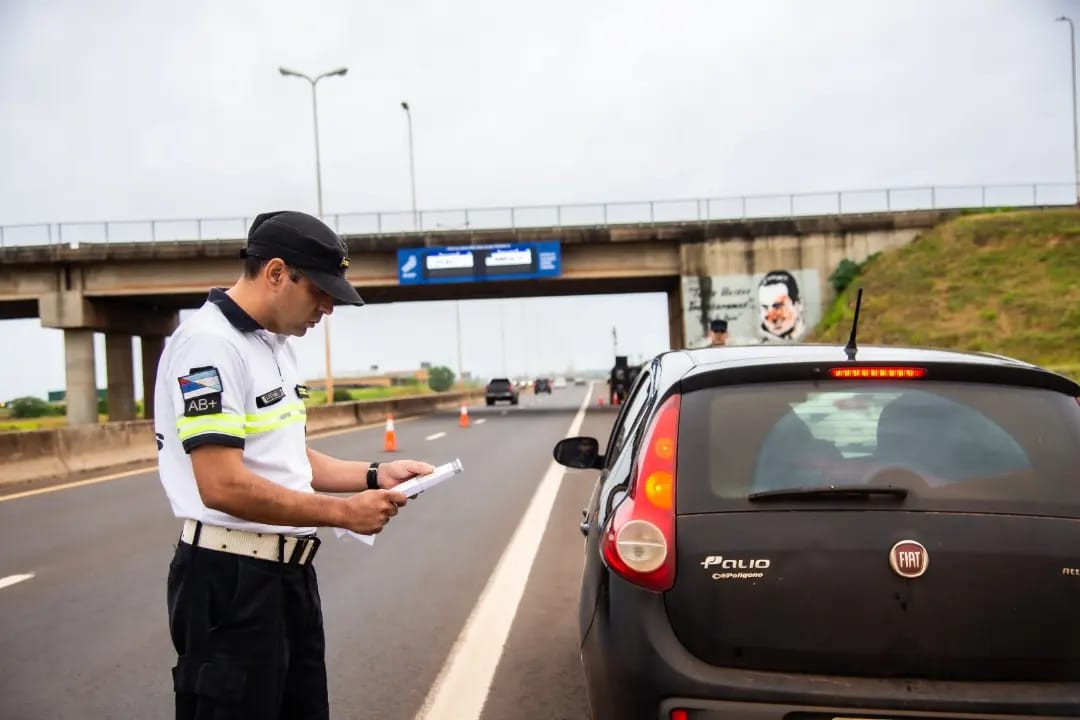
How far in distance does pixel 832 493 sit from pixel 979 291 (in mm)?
41839

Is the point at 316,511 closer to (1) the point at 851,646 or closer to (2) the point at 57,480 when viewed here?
(1) the point at 851,646

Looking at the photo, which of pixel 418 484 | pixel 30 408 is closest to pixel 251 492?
pixel 418 484

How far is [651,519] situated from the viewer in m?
2.76

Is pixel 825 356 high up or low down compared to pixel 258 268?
down

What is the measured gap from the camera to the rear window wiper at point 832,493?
2.66 metres

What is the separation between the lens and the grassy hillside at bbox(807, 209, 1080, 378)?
36125mm

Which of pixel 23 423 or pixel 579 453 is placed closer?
pixel 579 453

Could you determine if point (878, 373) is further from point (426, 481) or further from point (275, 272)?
point (275, 272)

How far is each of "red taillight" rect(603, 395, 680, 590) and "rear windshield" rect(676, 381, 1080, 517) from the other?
4cm

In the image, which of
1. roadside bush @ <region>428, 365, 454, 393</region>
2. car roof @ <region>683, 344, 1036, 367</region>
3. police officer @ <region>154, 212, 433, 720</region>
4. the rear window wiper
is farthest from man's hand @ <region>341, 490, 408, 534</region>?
roadside bush @ <region>428, 365, 454, 393</region>

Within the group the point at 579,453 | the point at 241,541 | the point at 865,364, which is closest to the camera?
the point at 241,541

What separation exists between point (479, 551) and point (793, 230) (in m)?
35.3

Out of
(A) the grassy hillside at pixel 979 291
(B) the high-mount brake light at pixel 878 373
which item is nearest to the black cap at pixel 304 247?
(B) the high-mount brake light at pixel 878 373

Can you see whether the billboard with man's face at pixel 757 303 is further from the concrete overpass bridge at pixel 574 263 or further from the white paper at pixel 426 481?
the white paper at pixel 426 481
